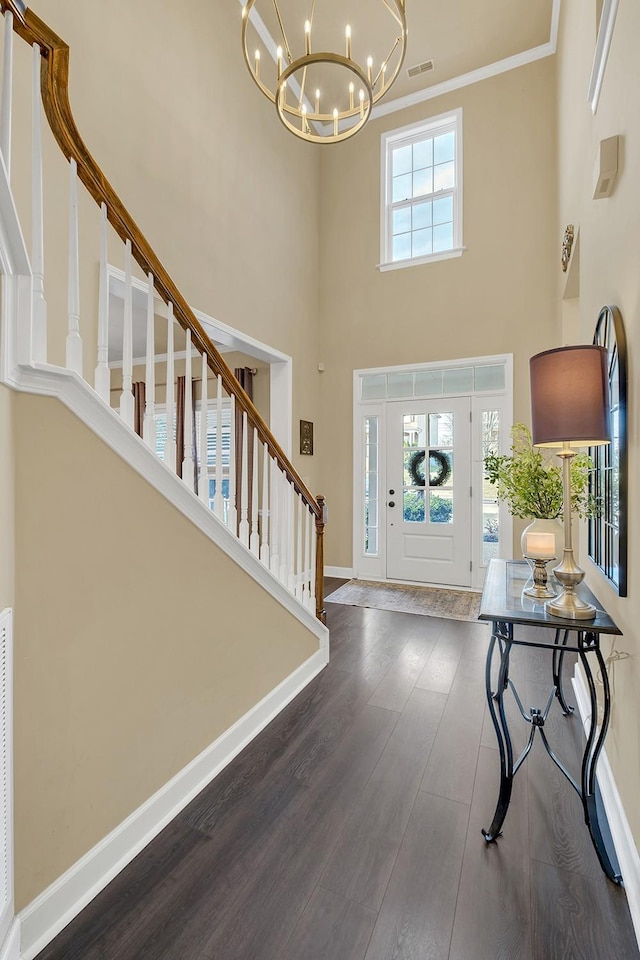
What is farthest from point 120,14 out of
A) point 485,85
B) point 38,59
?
point 485,85

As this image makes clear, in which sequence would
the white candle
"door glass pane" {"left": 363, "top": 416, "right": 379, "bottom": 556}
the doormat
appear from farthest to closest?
"door glass pane" {"left": 363, "top": 416, "right": 379, "bottom": 556} < the doormat < the white candle

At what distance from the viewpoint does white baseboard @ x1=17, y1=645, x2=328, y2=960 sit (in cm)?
123

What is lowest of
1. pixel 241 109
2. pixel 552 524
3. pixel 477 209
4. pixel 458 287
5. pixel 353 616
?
pixel 353 616

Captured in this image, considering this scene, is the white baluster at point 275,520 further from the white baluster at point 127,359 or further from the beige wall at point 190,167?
the beige wall at point 190,167

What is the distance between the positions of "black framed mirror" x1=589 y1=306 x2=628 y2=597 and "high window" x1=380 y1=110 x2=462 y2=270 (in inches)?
144

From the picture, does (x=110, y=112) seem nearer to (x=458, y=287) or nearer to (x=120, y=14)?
(x=120, y=14)

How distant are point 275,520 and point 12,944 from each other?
1784 mm

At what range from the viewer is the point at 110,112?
2.89 metres

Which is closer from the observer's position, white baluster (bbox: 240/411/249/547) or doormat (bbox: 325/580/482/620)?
white baluster (bbox: 240/411/249/547)

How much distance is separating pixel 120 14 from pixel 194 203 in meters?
1.09

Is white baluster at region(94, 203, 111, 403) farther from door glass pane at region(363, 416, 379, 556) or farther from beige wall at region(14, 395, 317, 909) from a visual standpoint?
door glass pane at region(363, 416, 379, 556)

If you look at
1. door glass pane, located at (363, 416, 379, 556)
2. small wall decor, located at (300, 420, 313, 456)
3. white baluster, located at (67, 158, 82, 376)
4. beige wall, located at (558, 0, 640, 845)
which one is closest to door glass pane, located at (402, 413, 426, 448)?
door glass pane, located at (363, 416, 379, 556)

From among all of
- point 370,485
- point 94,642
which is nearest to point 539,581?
point 94,642

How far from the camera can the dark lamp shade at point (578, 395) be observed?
4.77ft
